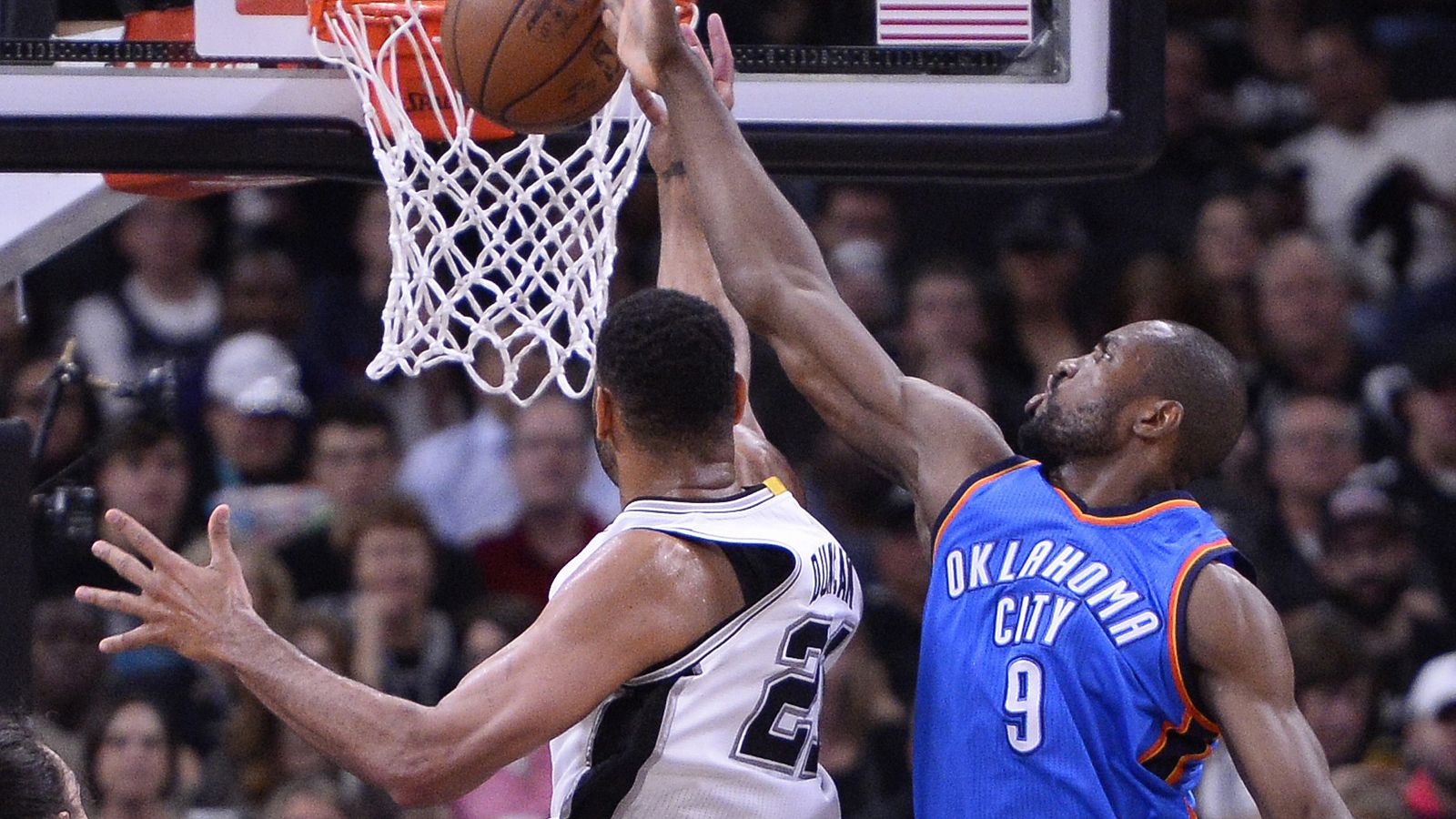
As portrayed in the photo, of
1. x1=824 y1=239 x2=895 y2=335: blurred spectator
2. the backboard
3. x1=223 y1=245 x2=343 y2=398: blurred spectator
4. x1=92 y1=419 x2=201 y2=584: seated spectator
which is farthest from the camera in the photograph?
x1=824 y1=239 x2=895 y2=335: blurred spectator

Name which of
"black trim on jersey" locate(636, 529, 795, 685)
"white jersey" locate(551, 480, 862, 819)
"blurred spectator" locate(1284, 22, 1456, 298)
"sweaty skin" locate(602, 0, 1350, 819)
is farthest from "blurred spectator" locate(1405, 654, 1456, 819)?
"black trim on jersey" locate(636, 529, 795, 685)

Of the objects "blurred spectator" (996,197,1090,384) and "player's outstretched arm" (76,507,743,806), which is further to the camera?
"blurred spectator" (996,197,1090,384)

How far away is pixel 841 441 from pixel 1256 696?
266 cm

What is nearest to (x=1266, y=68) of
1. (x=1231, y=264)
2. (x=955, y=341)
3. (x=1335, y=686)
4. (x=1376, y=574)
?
(x=1231, y=264)

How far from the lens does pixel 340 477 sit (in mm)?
5352

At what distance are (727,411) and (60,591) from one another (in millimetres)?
3001

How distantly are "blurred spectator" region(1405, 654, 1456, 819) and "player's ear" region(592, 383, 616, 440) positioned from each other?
2.89 m

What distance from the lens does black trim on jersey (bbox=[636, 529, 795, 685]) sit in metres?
2.69

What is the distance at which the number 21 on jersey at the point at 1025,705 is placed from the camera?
2.95 meters

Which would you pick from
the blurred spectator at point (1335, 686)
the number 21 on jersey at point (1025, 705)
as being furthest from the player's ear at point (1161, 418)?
the blurred spectator at point (1335, 686)

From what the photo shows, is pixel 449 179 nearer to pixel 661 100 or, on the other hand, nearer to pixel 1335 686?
pixel 661 100

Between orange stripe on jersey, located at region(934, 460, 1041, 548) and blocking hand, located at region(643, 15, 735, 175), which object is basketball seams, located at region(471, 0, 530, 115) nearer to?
blocking hand, located at region(643, 15, 735, 175)

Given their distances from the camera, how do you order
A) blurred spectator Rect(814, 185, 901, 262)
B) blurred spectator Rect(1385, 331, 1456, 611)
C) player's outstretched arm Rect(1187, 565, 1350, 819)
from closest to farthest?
player's outstretched arm Rect(1187, 565, 1350, 819) → blurred spectator Rect(1385, 331, 1456, 611) → blurred spectator Rect(814, 185, 901, 262)

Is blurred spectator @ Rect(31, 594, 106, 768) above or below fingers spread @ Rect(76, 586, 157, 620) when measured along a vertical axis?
below
